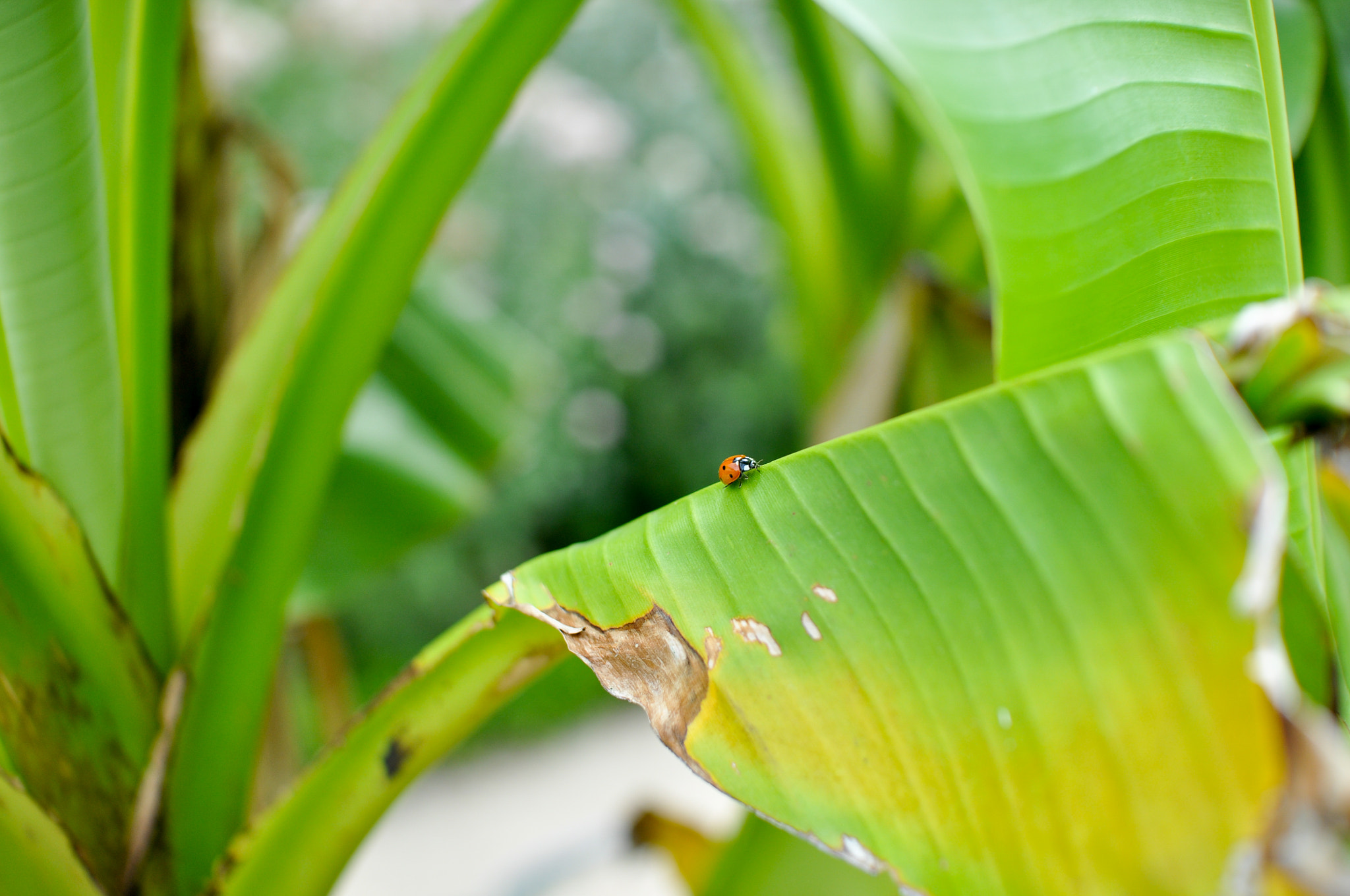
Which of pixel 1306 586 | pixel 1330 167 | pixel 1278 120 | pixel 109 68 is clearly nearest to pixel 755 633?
pixel 1306 586

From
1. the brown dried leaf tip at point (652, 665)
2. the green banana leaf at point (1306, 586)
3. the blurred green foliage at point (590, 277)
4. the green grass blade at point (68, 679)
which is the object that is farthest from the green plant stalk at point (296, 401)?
the blurred green foliage at point (590, 277)

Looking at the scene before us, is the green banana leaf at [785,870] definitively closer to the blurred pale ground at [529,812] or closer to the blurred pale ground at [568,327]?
the blurred pale ground at [529,812]

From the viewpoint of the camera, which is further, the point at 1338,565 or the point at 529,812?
the point at 529,812

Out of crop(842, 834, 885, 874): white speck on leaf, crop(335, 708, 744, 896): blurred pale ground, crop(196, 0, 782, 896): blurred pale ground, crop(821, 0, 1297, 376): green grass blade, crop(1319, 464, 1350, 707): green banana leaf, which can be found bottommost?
crop(335, 708, 744, 896): blurred pale ground

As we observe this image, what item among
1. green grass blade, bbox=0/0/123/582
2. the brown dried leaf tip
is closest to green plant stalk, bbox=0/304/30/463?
green grass blade, bbox=0/0/123/582

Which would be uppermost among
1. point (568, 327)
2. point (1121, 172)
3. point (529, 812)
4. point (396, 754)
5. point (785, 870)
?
point (1121, 172)

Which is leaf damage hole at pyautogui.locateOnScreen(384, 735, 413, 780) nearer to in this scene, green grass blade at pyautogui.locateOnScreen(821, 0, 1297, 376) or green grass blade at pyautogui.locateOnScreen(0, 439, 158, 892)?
green grass blade at pyautogui.locateOnScreen(0, 439, 158, 892)

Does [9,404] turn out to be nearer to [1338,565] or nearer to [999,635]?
[999,635]
